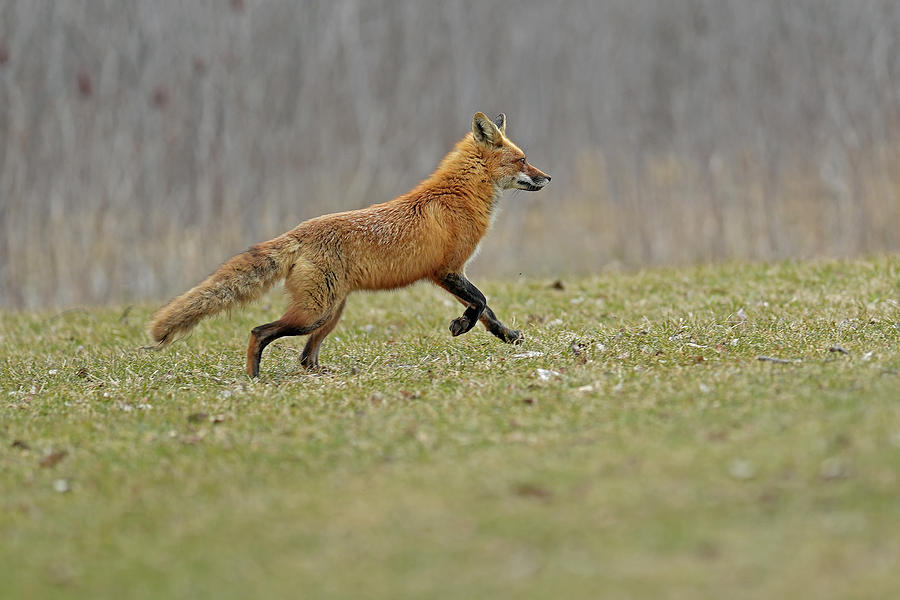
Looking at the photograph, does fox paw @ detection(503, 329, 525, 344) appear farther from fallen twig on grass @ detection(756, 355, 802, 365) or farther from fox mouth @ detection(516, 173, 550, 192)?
fallen twig on grass @ detection(756, 355, 802, 365)

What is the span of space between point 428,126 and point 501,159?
8552 millimetres

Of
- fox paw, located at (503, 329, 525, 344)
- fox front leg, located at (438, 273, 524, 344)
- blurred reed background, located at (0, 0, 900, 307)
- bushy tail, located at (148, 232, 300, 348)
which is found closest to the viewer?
bushy tail, located at (148, 232, 300, 348)

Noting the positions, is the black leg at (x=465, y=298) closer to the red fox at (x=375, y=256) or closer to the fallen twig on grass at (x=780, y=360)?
the red fox at (x=375, y=256)

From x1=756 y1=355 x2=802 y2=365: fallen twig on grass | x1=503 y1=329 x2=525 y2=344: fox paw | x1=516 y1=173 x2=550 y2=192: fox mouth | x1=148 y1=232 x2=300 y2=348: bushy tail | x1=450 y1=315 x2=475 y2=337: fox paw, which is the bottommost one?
x1=503 y1=329 x2=525 y2=344: fox paw

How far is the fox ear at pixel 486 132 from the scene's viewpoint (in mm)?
9266

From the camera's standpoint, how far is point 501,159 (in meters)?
9.41

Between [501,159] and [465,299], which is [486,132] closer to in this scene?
[501,159]

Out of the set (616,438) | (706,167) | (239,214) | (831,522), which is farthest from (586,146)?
(831,522)

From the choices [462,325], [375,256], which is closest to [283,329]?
[375,256]

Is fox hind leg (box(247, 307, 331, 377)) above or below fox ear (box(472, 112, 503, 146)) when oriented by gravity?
below

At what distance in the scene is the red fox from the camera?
8.11 m

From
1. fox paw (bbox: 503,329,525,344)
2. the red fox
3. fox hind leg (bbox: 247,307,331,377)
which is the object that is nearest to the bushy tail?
the red fox

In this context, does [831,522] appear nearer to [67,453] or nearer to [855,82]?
[67,453]

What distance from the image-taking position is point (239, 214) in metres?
15.9
